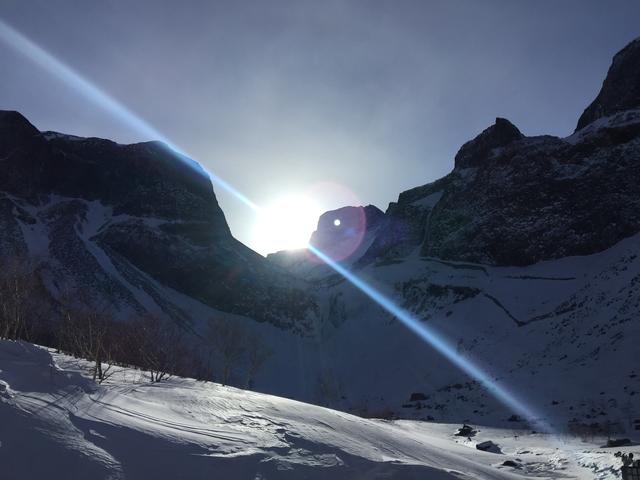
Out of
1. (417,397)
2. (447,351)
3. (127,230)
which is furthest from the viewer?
(127,230)

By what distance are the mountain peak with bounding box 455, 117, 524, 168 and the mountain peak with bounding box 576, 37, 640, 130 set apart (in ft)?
42.9

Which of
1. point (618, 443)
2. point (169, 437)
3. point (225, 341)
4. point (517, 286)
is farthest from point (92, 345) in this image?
point (517, 286)

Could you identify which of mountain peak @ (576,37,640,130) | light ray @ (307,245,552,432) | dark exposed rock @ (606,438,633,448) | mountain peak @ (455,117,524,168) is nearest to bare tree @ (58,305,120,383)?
dark exposed rock @ (606,438,633,448)

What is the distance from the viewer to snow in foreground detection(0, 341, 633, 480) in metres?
5.81

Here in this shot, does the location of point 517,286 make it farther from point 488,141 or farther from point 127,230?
point 127,230

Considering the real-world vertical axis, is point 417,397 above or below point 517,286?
below

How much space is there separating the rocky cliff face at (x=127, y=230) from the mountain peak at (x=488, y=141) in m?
36.4

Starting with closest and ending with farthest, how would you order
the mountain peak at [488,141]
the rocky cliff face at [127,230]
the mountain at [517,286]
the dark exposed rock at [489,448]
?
the dark exposed rock at [489,448] < the mountain at [517,286] < the rocky cliff face at [127,230] < the mountain peak at [488,141]

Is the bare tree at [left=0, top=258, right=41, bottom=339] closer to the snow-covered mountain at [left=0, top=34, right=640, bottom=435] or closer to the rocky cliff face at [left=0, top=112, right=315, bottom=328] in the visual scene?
the rocky cliff face at [left=0, top=112, right=315, bottom=328]

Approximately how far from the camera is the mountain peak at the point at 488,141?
74.2m

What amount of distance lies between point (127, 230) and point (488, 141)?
59.6 metres

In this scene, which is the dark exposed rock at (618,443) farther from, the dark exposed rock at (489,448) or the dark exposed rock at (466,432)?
the dark exposed rock at (466,432)

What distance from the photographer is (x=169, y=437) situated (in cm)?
727

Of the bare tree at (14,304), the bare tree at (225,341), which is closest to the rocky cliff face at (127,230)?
the bare tree at (225,341)
